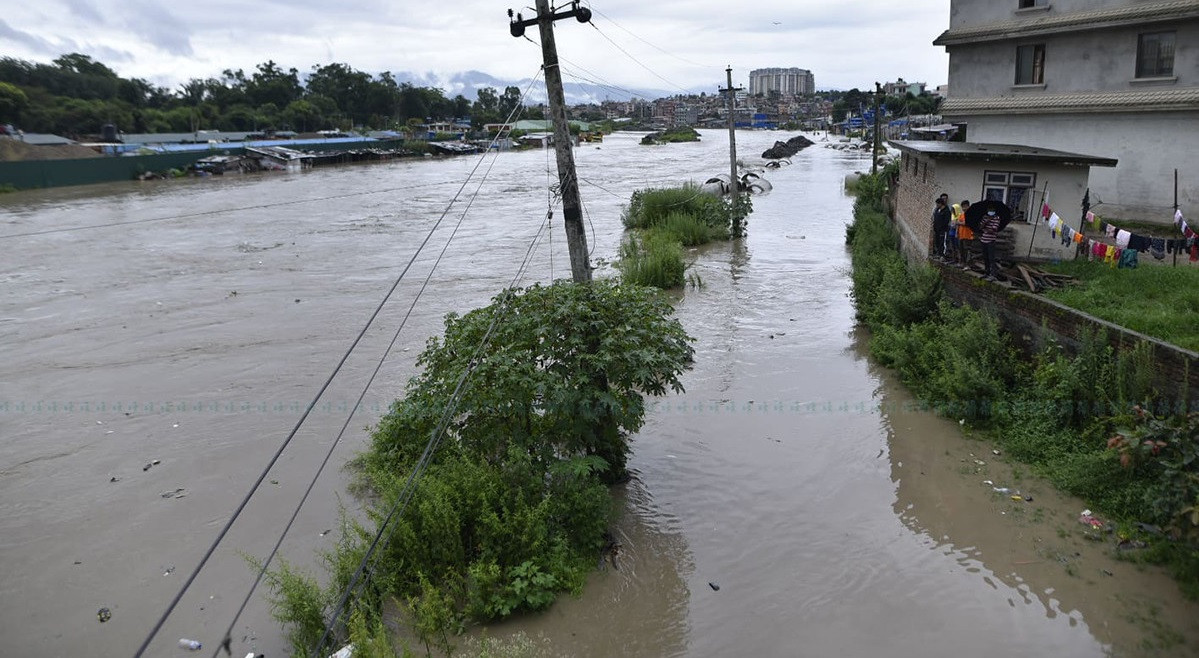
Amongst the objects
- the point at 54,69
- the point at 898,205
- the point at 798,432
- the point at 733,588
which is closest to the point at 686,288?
the point at 898,205

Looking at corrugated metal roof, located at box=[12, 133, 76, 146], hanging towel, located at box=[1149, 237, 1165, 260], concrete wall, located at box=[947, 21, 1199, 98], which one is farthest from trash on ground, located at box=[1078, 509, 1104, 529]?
corrugated metal roof, located at box=[12, 133, 76, 146]

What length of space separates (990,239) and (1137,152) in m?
10.5

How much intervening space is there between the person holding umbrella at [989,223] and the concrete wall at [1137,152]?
29.4ft

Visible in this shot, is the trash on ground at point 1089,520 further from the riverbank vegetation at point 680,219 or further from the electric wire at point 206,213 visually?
A: the electric wire at point 206,213

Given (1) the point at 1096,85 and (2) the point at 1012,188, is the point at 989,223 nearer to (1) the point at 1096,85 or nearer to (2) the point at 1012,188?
(2) the point at 1012,188

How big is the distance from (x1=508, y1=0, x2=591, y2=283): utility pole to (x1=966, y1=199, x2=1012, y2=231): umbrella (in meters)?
7.44

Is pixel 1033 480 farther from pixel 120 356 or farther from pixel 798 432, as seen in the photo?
pixel 120 356

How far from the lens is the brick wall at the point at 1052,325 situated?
322 inches

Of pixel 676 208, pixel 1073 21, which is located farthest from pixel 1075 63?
pixel 676 208

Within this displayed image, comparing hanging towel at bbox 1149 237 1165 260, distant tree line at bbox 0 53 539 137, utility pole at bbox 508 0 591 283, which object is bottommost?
hanging towel at bbox 1149 237 1165 260

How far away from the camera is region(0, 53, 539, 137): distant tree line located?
244 ft

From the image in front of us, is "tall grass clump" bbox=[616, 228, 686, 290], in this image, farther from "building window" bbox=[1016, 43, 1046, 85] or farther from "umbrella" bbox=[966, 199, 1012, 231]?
"building window" bbox=[1016, 43, 1046, 85]

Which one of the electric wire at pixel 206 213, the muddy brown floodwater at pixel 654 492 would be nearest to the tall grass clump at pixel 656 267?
the muddy brown floodwater at pixel 654 492

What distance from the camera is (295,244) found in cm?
2839
